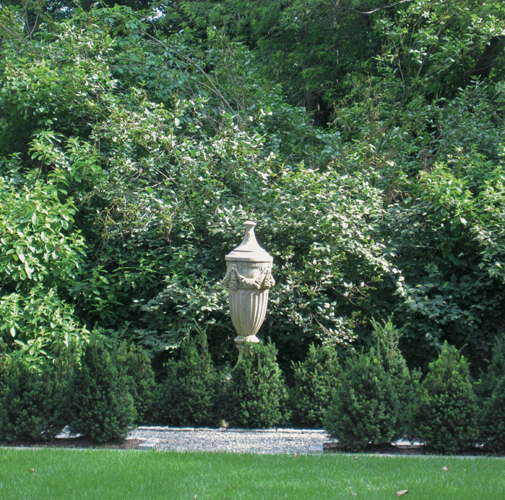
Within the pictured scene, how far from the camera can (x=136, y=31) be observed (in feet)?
30.6

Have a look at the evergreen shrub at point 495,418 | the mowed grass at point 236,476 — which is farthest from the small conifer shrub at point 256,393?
the evergreen shrub at point 495,418

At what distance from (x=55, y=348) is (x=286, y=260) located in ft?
8.48

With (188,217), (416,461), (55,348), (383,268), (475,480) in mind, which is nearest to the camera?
(475,480)

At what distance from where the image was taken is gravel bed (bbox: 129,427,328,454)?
15.3 feet

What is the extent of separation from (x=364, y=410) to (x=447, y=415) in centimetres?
61

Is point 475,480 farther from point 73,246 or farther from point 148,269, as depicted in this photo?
point 73,246

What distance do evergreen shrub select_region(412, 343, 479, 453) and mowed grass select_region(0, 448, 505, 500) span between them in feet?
0.90

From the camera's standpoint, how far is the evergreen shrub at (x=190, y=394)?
17.5ft

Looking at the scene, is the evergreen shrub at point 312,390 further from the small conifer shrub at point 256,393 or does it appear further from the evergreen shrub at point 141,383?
the evergreen shrub at point 141,383

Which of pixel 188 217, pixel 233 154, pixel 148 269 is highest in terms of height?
pixel 233 154

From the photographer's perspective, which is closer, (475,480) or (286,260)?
(475,480)

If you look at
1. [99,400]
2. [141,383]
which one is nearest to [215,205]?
[141,383]

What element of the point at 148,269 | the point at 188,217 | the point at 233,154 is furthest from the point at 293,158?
the point at 148,269

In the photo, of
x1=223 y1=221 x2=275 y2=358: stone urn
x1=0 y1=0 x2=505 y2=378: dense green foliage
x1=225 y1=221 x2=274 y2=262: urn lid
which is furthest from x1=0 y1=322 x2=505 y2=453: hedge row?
x1=0 y1=0 x2=505 y2=378: dense green foliage
